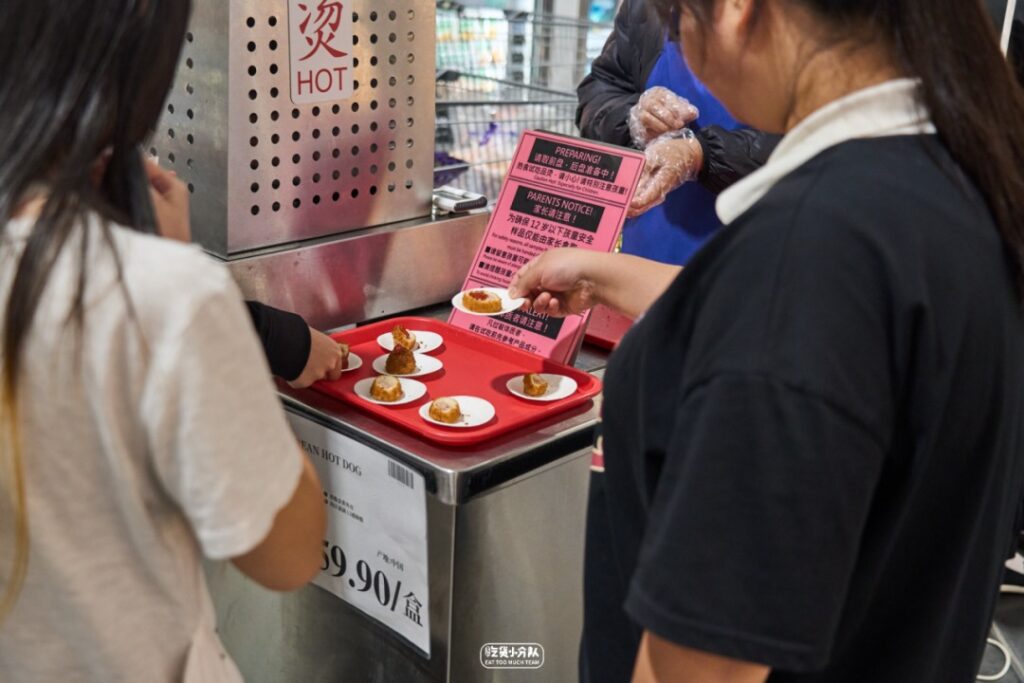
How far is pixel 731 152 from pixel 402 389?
0.97 m

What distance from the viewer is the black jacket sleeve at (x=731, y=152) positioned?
209cm

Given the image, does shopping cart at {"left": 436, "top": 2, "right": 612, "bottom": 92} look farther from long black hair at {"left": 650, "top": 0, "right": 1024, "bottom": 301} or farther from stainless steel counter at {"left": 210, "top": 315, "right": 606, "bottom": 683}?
long black hair at {"left": 650, "top": 0, "right": 1024, "bottom": 301}

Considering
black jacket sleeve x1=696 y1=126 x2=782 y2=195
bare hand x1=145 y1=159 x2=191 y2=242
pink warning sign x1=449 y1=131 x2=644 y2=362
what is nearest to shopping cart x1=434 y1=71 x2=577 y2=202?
black jacket sleeve x1=696 y1=126 x2=782 y2=195

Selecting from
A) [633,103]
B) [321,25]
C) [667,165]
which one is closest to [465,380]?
[321,25]

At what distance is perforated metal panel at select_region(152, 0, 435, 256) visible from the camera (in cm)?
154

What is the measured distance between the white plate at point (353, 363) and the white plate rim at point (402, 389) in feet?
0.10

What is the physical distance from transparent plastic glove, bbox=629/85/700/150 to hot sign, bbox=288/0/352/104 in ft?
2.46

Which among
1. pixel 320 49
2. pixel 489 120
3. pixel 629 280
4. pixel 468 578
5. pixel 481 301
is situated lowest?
pixel 468 578

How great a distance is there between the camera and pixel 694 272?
766 mm

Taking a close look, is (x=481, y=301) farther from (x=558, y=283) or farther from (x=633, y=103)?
(x=633, y=103)

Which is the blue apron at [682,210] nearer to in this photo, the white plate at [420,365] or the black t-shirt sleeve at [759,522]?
the white plate at [420,365]

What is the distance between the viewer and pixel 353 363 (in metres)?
1.54

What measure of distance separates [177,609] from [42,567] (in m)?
0.12

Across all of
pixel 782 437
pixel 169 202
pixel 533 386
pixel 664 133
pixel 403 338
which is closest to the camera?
pixel 782 437
